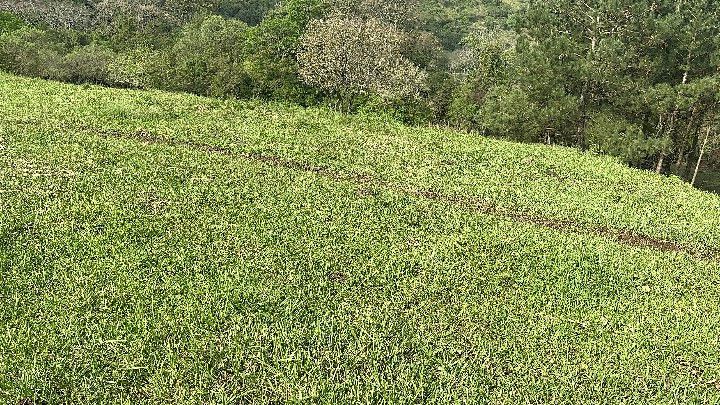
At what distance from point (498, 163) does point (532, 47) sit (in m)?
17.5

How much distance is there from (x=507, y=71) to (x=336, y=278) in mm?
43859

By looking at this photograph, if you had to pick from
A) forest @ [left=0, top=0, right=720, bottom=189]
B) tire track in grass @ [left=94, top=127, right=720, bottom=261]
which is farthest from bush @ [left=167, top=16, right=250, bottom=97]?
tire track in grass @ [left=94, top=127, right=720, bottom=261]

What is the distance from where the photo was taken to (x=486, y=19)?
516ft

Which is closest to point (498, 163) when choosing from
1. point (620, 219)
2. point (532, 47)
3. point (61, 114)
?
point (620, 219)

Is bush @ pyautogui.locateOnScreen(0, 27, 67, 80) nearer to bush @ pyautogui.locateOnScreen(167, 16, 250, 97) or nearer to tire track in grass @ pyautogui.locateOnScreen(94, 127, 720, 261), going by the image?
bush @ pyautogui.locateOnScreen(167, 16, 250, 97)

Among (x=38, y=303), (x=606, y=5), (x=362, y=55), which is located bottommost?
(x=38, y=303)

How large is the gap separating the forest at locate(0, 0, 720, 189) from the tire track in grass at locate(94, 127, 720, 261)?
1945cm

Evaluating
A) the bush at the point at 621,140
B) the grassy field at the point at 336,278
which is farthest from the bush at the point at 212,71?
the bush at the point at 621,140

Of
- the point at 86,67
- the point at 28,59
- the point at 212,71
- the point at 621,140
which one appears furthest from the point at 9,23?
the point at 621,140

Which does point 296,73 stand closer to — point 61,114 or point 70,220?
point 61,114

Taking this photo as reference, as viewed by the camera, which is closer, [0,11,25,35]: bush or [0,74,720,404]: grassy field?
[0,74,720,404]: grassy field

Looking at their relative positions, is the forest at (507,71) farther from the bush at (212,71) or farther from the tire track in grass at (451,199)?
the tire track in grass at (451,199)

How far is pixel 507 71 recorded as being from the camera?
54188 mm

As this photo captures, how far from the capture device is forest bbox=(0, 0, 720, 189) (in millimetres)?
39562
